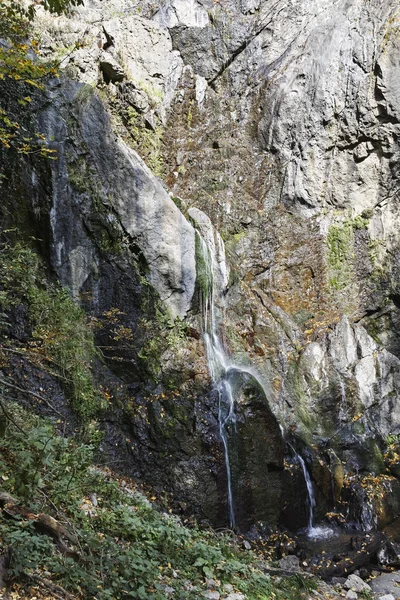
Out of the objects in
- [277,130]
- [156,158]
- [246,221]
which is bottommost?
[246,221]

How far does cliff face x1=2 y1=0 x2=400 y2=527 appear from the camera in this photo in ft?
26.4

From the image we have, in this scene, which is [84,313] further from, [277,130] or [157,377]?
[277,130]

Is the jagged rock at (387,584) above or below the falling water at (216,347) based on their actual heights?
below

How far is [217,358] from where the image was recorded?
9.66 m

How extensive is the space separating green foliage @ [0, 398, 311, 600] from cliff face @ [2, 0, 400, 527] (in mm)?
2264

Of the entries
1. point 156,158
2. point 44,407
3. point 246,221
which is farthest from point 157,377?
point 156,158

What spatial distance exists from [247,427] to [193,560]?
3.65 m

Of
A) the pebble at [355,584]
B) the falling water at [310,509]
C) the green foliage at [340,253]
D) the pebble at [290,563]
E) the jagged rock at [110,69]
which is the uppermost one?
the jagged rock at [110,69]

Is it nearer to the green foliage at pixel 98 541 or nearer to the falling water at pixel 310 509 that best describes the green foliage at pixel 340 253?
the falling water at pixel 310 509

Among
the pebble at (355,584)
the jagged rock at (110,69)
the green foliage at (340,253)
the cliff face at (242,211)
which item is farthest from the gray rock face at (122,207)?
the green foliage at (340,253)

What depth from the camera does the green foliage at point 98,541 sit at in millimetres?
3195

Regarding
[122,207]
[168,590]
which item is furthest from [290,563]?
[122,207]

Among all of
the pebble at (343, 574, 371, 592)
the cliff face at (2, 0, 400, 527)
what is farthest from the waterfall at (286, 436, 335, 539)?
the pebble at (343, 574, 371, 592)

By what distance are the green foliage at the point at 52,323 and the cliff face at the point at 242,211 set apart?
1.71ft
